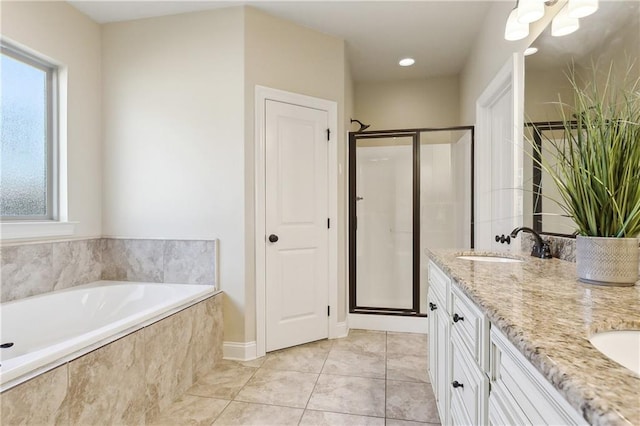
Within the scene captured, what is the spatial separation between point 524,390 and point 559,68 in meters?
1.47

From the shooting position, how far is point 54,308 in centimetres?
213

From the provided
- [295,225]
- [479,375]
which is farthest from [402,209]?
[479,375]

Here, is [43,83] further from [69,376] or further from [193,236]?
[69,376]

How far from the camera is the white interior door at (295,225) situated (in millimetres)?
2510

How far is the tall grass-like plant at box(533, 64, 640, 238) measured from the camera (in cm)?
97

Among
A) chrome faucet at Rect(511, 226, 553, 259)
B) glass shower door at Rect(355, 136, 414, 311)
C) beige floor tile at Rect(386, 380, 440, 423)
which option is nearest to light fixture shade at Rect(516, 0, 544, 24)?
chrome faucet at Rect(511, 226, 553, 259)

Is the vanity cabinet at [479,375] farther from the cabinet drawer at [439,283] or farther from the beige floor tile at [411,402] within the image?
the beige floor tile at [411,402]

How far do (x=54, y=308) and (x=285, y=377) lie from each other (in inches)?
63.2

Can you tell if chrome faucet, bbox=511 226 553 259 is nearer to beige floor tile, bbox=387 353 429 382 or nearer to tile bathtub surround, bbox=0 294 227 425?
beige floor tile, bbox=387 353 429 382

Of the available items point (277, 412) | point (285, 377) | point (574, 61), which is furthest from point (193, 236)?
point (574, 61)

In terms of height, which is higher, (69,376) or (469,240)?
(469,240)

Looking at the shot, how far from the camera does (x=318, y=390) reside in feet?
6.42

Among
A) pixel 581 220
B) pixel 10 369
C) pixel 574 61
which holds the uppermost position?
pixel 574 61

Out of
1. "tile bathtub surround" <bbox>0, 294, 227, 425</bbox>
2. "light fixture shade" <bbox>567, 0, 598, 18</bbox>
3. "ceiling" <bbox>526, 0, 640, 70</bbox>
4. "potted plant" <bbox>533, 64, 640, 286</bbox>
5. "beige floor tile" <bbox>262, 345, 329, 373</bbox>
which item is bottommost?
"beige floor tile" <bbox>262, 345, 329, 373</bbox>
